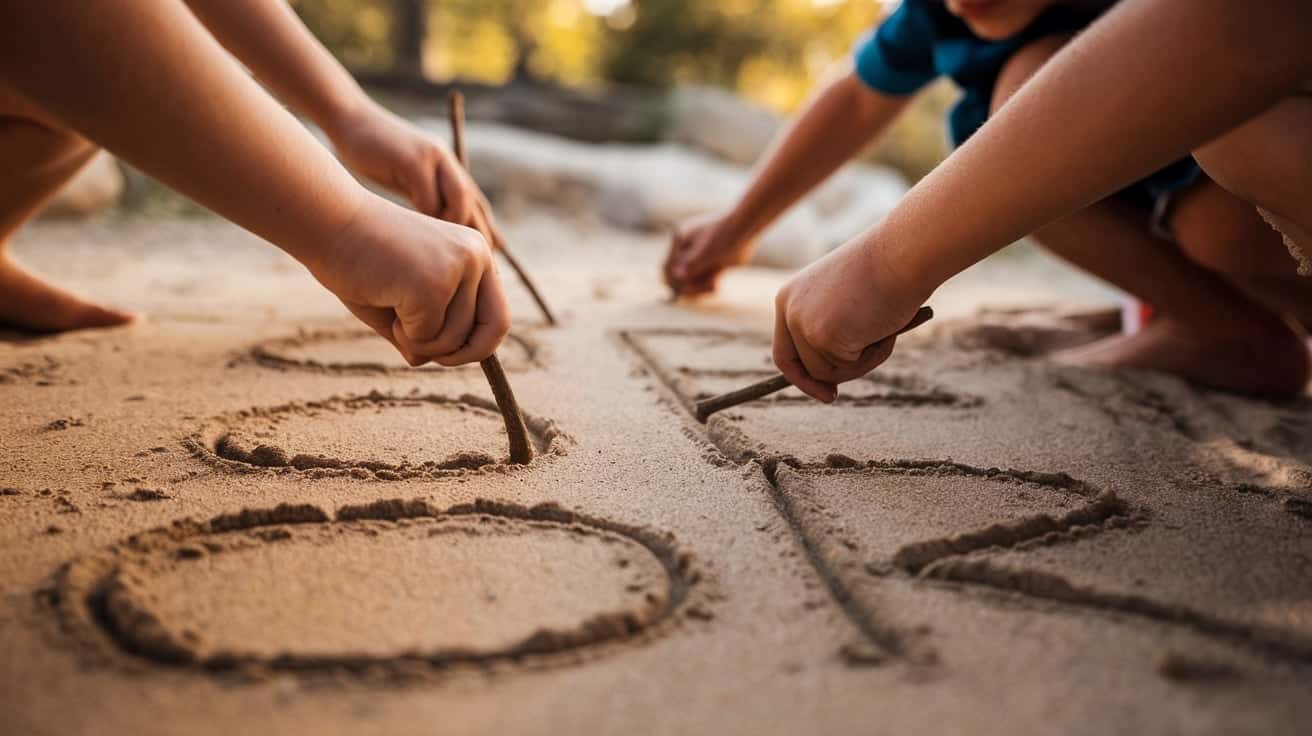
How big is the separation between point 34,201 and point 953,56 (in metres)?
1.64

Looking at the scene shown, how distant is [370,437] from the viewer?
1229mm

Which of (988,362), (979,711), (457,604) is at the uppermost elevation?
(988,362)

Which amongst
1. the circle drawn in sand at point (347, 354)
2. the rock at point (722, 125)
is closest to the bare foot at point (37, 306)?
the circle drawn in sand at point (347, 354)

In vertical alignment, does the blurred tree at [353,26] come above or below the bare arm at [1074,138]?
above

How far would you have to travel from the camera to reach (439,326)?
3.33ft

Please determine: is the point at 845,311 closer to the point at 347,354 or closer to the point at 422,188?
the point at 422,188

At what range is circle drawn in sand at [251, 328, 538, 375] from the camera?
1.57 meters

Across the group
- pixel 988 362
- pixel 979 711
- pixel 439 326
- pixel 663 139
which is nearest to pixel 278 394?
pixel 439 326

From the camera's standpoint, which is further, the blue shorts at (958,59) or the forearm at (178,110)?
the blue shorts at (958,59)

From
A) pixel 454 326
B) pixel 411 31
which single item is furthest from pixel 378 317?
pixel 411 31

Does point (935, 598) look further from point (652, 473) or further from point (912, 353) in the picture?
point (912, 353)

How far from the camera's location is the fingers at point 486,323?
1040 mm

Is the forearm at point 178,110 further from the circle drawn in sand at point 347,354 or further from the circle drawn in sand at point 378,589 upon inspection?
the circle drawn in sand at point 347,354

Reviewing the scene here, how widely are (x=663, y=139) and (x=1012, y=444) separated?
462cm
